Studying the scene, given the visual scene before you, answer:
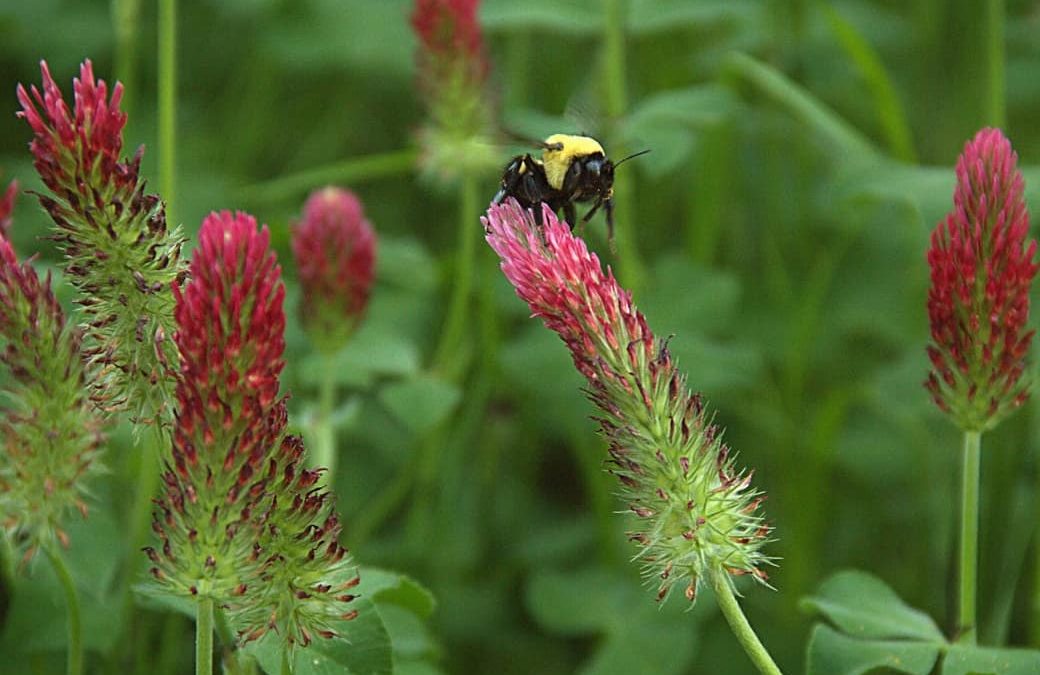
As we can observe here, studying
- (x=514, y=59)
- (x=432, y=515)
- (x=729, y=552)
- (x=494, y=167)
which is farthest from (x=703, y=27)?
(x=729, y=552)

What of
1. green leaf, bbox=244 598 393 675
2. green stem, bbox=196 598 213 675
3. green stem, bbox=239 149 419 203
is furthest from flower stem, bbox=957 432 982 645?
green stem, bbox=239 149 419 203

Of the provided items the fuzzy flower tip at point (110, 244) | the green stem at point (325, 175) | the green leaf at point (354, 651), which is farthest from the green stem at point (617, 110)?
the fuzzy flower tip at point (110, 244)

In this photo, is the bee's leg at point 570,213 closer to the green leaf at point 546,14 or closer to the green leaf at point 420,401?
the green leaf at point 420,401

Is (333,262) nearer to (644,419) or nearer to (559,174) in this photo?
(559,174)

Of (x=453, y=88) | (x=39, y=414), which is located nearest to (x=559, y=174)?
(x=39, y=414)

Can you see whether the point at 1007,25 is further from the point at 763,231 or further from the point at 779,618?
the point at 779,618

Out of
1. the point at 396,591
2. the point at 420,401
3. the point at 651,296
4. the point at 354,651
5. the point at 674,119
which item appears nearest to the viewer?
the point at 354,651
